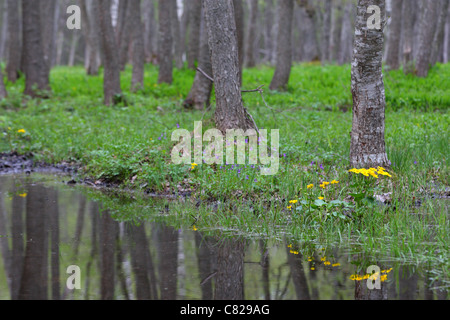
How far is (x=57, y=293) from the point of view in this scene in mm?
4000

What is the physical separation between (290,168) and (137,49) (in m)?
13.0

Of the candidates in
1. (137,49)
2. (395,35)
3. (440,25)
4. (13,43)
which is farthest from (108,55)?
(440,25)

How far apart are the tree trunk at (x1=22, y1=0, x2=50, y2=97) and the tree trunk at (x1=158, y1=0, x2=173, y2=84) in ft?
13.5

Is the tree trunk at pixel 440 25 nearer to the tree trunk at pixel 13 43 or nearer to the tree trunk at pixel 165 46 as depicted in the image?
the tree trunk at pixel 165 46

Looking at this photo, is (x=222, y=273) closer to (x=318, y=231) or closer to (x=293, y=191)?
(x=318, y=231)

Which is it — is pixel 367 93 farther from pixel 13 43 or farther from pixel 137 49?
pixel 13 43

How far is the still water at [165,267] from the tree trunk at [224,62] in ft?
10.8

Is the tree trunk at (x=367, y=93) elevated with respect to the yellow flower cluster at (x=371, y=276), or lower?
elevated

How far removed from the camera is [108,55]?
612 inches

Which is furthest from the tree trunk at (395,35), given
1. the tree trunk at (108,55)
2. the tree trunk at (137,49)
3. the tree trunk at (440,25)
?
the tree trunk at (108,55)

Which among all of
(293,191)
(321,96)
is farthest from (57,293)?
(321,96)

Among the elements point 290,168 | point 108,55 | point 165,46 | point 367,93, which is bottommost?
point 290,168

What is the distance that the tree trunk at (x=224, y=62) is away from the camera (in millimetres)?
8891

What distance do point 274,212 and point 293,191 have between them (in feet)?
2.40
